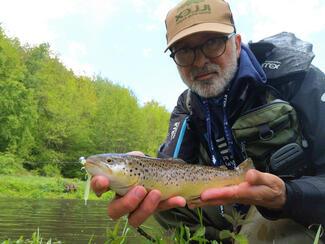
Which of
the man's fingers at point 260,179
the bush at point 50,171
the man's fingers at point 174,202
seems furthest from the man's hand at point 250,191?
the bush at point 50,171

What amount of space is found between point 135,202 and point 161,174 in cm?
24

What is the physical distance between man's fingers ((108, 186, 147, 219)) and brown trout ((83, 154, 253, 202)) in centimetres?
4

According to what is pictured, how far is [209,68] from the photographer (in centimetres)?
393

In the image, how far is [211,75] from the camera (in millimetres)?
3920

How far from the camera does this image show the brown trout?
2.72 m

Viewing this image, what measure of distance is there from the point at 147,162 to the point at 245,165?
2.27 ft

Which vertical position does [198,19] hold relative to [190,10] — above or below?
below

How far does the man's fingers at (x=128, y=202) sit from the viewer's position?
2.81 meters

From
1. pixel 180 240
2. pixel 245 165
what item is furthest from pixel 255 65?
pixel 180 240

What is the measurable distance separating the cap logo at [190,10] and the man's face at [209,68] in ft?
0.63

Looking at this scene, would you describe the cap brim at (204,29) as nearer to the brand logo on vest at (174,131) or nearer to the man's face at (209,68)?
the man's face at (209,68)

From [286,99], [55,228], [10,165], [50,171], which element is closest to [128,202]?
[286,99]

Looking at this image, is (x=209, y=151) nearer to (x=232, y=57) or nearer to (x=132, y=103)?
(x=232, y=57)

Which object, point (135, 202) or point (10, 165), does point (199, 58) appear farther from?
point (10, 165)
